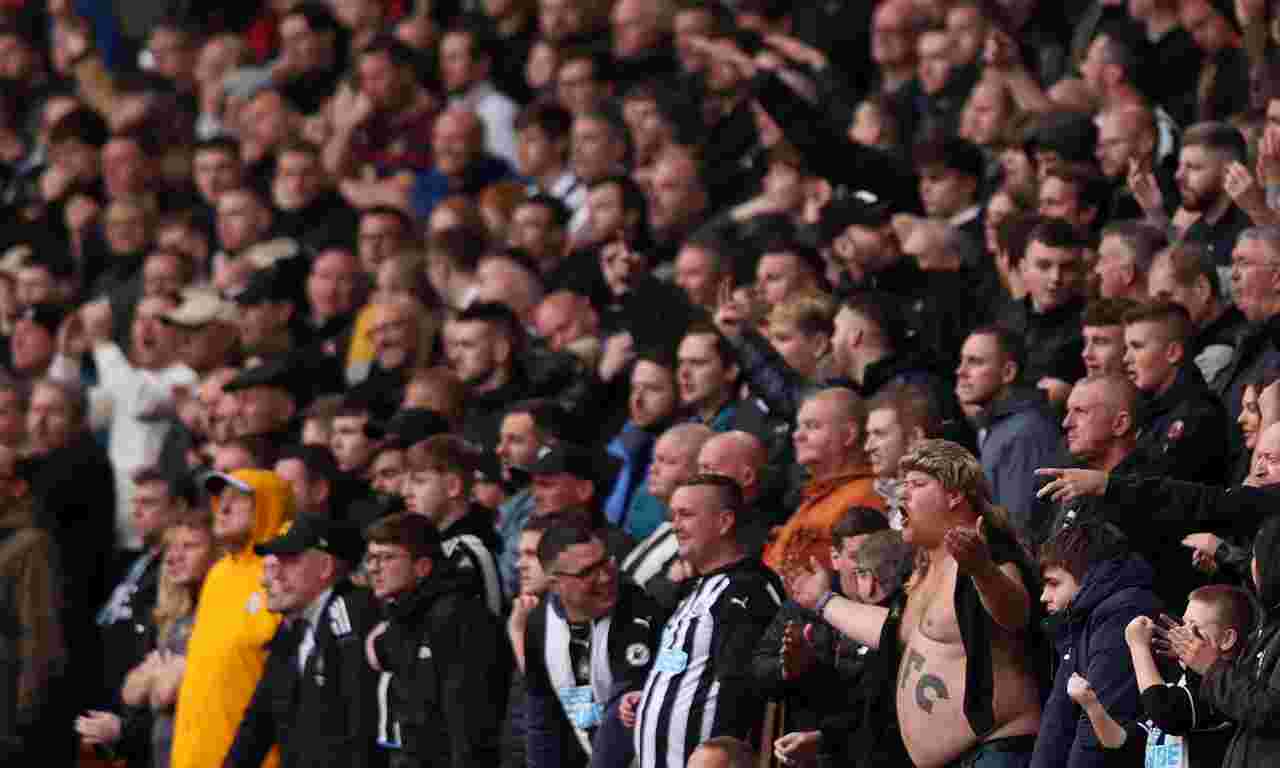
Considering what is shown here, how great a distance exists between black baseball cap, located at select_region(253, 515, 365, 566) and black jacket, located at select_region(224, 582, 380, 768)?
191 mm

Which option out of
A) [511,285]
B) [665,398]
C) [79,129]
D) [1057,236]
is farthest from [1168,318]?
[79,129]

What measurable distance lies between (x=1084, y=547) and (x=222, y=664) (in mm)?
4087

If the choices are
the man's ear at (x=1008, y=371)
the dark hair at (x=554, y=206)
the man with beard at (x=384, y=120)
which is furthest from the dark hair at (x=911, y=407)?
the man with beard at (x=384, y=120)

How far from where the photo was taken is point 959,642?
8312mm

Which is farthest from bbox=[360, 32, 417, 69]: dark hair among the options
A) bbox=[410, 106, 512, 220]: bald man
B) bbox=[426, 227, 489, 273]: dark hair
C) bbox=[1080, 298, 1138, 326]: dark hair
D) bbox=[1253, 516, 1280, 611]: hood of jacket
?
bbox=[1253, 516, 1280, 611]: hood of jacket

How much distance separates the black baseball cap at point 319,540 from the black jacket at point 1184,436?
11.5ft

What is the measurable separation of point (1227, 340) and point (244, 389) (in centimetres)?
510

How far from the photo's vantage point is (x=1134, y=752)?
8258mm

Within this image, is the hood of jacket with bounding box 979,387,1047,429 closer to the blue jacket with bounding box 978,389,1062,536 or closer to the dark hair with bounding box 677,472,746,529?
the blue jacket with bounding box 978,389,1062,536

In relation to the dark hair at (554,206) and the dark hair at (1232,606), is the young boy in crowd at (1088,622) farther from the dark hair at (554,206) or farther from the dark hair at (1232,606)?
the dark hair at (554,206)

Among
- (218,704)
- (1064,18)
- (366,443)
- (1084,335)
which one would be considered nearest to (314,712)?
(218,704)

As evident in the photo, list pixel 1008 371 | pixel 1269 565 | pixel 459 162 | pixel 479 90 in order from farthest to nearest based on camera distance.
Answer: pixel 479 90, pixel 459 162, pixel 1008 371, pixel 1269 565

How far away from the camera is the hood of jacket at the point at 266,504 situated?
11562mm

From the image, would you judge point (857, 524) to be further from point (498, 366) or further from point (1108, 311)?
point (498, 366)
